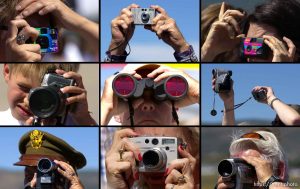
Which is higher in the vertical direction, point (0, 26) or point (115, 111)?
point (0, 26)

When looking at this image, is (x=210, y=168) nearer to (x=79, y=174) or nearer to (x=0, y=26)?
(x=79, y=174)

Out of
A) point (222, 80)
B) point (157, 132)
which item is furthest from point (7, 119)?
point (222, 80)

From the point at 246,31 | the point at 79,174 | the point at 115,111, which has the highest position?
the point at 246,31

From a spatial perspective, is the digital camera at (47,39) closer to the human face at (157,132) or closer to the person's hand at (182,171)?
the human face at (157,132)

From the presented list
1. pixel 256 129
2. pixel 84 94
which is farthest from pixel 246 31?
pixel 84 94

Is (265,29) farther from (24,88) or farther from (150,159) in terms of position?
(24,88)

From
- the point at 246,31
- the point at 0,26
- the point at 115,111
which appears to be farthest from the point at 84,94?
the point at 246,31

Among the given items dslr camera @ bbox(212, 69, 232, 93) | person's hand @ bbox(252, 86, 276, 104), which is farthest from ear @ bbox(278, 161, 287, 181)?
dslr camera @ bbox(212, 69, 232, 93)
